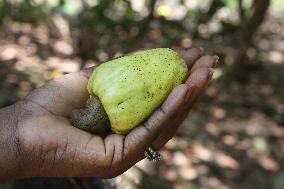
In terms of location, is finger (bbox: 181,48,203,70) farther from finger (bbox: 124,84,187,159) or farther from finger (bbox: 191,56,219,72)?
finger (bbox: 124,84,187,159)

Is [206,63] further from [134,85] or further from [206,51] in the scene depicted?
[206,51]

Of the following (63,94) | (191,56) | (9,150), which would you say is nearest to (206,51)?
(191,56)

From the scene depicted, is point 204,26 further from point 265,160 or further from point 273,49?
point 265,160

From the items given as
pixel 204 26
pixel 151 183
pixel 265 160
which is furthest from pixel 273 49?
pixel 151 183

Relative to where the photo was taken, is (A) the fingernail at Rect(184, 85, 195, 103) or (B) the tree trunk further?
(B) the tree trunk

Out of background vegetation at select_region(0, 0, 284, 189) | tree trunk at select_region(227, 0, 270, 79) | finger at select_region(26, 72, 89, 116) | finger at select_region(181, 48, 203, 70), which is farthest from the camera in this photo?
tree trunk at select_region(227, 0, 270, 79)

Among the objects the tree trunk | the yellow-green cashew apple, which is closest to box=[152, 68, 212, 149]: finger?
the yellow-green cashew apple
